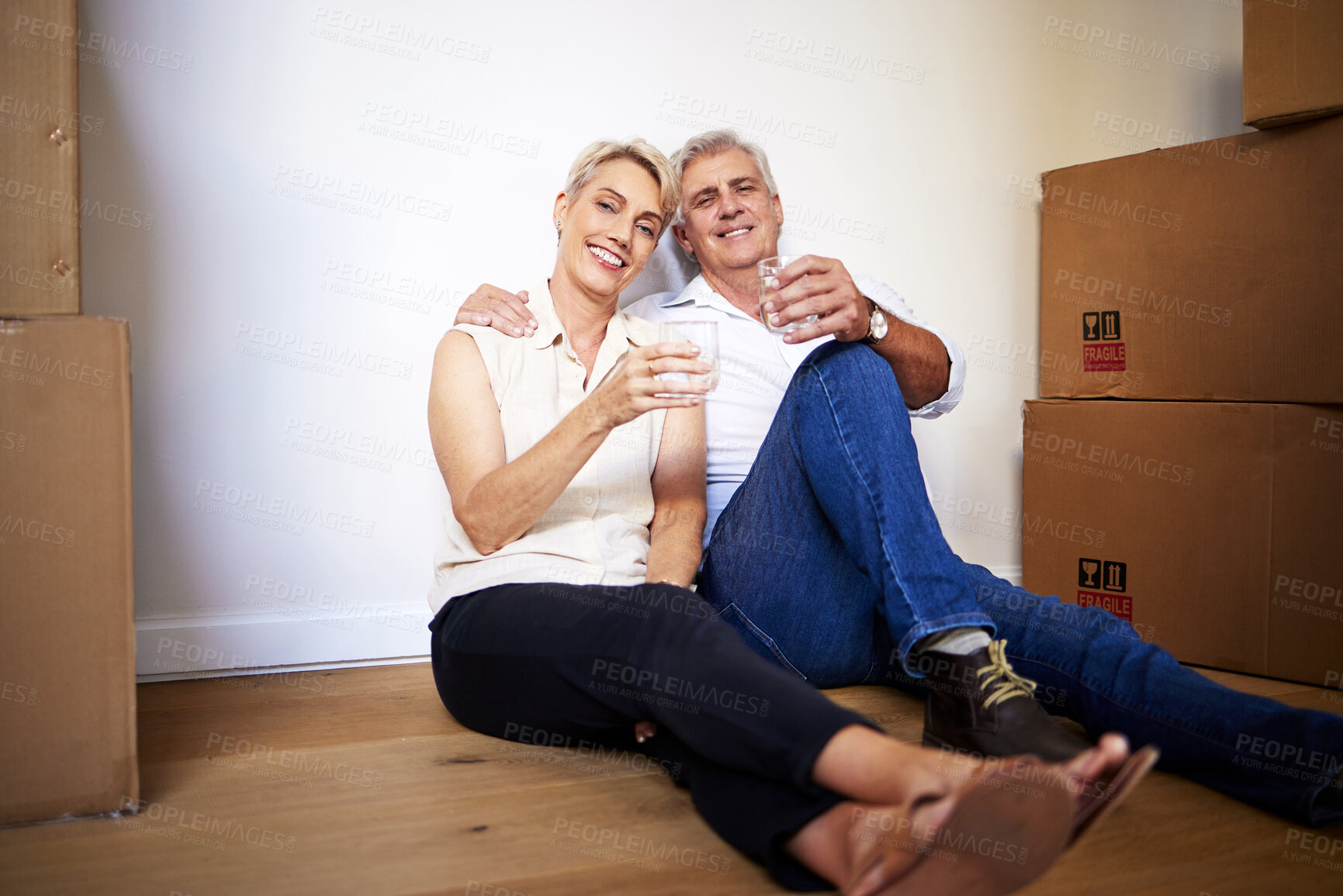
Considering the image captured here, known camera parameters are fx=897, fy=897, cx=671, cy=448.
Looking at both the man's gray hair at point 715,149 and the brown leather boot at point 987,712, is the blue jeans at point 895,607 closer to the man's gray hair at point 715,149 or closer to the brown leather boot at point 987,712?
the brown leather boot at point 987,712

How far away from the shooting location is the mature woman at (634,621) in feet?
2.23

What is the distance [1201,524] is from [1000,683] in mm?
945

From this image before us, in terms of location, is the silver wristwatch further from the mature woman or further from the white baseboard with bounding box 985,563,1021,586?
the white baseboard with bounding box 985,563,1021,586

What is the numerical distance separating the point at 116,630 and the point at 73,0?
0.66 m

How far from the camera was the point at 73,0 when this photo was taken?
0.94 meters

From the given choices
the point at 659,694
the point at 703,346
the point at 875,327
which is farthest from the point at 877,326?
the point at 659,694

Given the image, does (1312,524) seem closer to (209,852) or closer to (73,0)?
(209,852)

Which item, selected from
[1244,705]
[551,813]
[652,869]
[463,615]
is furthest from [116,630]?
[1244,705]

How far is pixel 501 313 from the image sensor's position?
1.31 m

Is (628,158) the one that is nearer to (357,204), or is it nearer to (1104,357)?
(357,204)

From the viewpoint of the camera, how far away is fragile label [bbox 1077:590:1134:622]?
5.73 feet

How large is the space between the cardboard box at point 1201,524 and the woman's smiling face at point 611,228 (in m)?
0.98

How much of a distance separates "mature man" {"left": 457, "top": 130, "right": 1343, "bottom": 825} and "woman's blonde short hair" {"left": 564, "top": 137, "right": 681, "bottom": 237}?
225 millimetres

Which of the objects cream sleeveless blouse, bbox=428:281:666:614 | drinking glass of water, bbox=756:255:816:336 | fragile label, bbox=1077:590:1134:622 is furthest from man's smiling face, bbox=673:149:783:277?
fragile label, bbox=1077:590:1134:622
